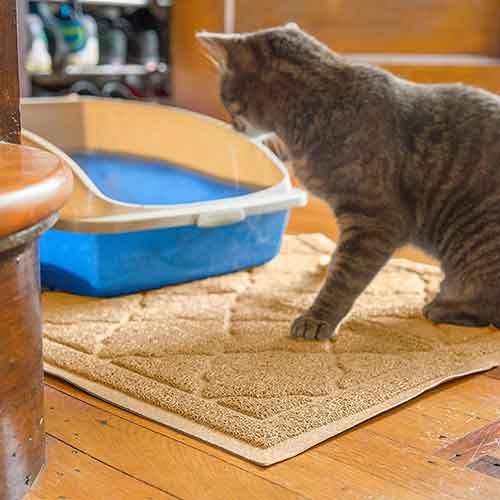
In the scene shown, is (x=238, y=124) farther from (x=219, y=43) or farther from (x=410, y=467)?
(x=410, y=467)

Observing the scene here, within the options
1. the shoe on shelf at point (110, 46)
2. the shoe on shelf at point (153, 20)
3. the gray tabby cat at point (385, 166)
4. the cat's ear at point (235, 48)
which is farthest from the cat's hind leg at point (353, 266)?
the shoe on shelf at point (153, 20)

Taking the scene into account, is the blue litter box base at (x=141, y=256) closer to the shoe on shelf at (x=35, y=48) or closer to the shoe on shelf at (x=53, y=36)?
the shoe on shelf at (x=35, y=48)

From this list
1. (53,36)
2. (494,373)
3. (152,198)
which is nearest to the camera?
(494,373)

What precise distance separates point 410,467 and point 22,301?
55cm

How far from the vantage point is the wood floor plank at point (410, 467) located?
101 centimetres

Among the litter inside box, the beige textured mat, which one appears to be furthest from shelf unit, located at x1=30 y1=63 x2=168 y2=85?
the beige textured mat

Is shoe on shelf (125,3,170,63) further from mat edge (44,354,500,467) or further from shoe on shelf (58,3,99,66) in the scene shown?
mat edge (44,354,500,467)

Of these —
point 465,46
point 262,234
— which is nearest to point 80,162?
point 262,234

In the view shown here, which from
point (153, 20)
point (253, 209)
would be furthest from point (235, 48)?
point (153, 20)

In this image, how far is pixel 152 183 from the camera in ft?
7.31

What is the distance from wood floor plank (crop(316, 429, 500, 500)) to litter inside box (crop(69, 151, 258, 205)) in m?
→ 1.05

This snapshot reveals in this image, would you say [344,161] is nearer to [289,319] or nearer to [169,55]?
[289,319]

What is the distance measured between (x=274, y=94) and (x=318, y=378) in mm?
620

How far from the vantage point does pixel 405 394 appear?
4.18 ft
